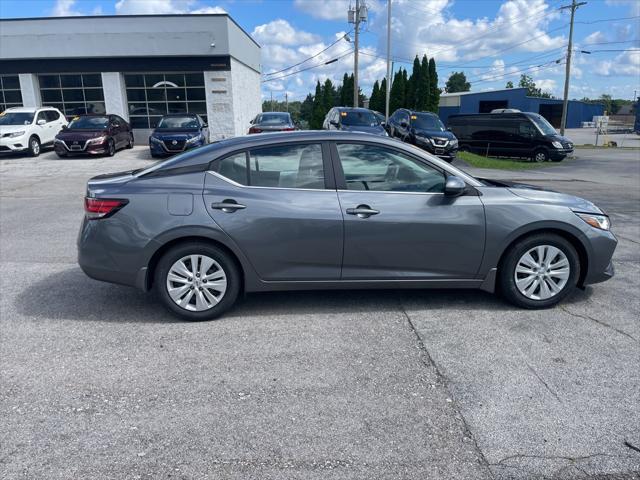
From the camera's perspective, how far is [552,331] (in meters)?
4.23

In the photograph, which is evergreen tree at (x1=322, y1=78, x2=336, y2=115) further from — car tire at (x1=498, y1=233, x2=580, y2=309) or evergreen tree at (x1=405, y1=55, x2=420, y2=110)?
car tire at (x1=498, y1=233, x2=580, y2=309)

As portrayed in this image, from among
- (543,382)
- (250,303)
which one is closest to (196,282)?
(250,303)

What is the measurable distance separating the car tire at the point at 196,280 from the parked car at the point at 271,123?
12788mm

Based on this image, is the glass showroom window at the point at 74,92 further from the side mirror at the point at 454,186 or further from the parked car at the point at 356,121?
the side mirror at the point at 454,186

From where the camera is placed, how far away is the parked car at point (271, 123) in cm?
1698

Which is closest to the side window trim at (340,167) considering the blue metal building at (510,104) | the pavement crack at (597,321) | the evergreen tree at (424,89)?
the pavement crack at (597,321)

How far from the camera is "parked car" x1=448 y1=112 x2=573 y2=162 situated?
22.1m

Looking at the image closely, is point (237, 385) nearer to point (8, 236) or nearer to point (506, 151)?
point (8, 236)

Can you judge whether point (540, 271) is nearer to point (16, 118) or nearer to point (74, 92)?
point (16, 118)

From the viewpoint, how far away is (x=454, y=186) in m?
4.33

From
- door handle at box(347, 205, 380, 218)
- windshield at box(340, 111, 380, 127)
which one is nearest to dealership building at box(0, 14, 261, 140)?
windshield at box(340, 111, 380, 127)

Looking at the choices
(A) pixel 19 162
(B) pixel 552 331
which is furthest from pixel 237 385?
(A) pixel 19 162

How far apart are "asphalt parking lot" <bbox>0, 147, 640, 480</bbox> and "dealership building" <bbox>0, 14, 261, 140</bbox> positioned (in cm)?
Answer: 2287

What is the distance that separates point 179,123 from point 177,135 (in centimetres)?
126
